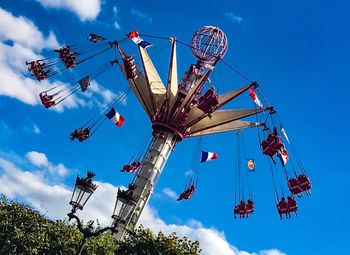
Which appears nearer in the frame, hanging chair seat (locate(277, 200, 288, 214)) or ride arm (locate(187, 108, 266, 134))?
hanging chair seat (locate(277, 200, 288, 214))

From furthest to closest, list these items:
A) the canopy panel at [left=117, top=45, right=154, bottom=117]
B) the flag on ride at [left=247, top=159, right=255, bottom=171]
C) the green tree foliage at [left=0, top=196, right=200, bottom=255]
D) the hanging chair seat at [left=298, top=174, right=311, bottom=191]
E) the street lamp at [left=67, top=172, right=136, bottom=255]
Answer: the canopy panel at [left=117, top=45, right=154, bottom=117]
the flag on ride at [left=247, top=159, right=255, bottom=171]
the hanging chair seat at [left=298, top=174, right=311, bottom=191]
the green tree foliage at [left=0, top=196, right=200, bottom=255]
the street lamp at [left=67, top=172, right=136, bottom=255]

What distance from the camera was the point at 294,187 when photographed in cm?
3697

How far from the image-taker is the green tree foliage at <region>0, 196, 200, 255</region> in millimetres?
30328

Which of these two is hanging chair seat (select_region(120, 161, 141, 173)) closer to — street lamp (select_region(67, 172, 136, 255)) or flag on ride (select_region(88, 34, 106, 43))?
flag on ride (select_region(88, 34, 106, 43))

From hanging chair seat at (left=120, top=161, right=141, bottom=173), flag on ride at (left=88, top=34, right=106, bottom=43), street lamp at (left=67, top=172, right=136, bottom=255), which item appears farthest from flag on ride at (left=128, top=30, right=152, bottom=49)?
street lamp at (left=67, top=172, right=136, bottom=255)

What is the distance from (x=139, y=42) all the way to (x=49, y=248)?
20301 mm

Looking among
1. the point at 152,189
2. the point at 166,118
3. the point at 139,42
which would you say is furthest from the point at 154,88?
the point at 152,189

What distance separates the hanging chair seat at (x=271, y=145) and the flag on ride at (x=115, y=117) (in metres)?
14.1

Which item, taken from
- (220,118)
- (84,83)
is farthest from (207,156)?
(84,83)

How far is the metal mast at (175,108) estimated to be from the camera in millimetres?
45219

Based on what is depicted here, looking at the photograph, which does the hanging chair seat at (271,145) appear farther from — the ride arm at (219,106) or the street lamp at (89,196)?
the street lamp at (89,196)

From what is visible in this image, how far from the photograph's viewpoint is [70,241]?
105 feet

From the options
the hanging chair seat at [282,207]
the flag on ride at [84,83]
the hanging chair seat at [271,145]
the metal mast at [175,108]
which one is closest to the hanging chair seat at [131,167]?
the metal mast at [175,108]

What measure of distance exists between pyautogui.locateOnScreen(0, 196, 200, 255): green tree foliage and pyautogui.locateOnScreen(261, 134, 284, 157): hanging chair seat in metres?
10.1
